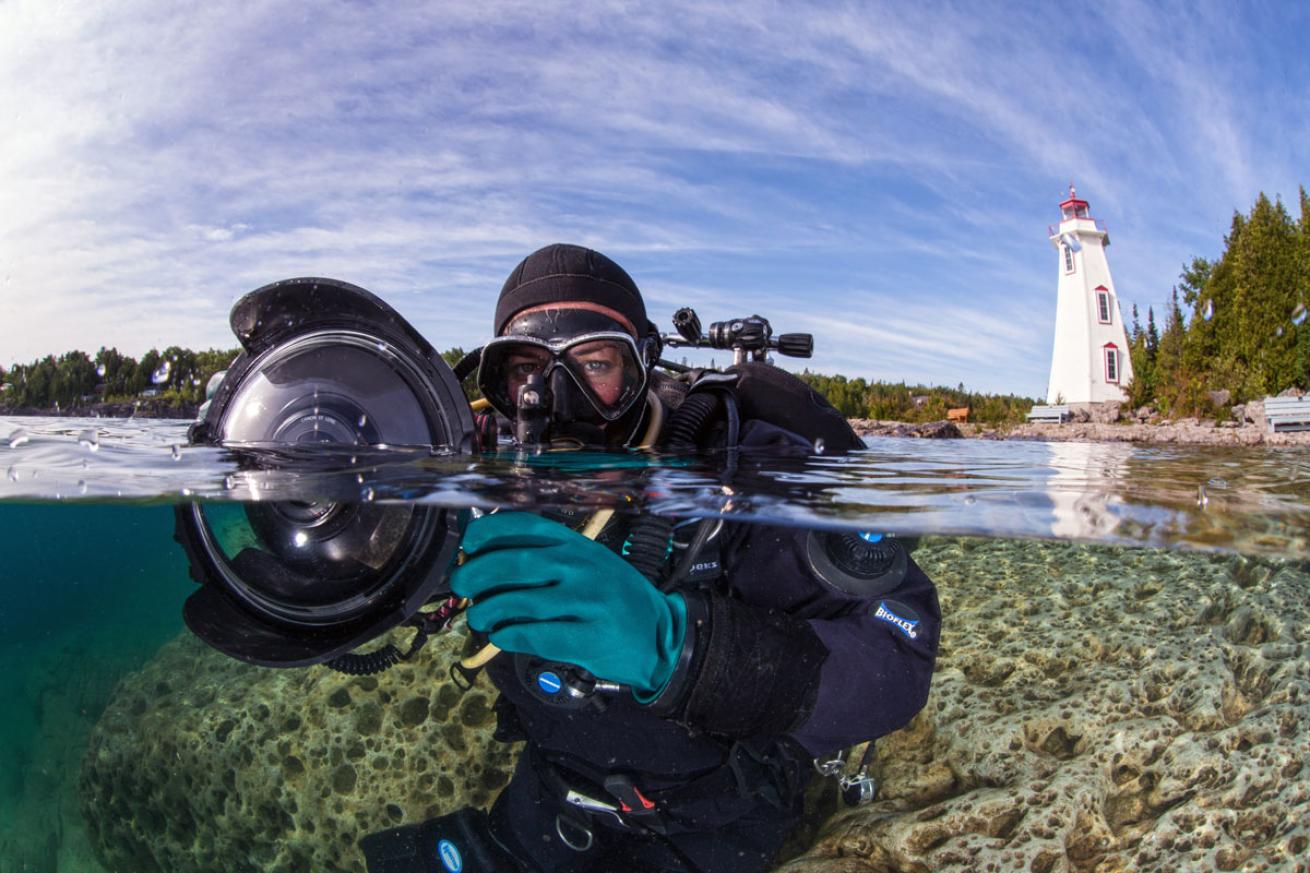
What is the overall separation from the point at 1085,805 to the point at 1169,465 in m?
3.35

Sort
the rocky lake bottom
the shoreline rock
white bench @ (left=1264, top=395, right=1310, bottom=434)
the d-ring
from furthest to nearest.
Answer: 1. white bench @ (left=1264, top=395, right=1310, bottom=434)
2. the shoreline rock
3. the rocky lake bottom
4. the d-ring

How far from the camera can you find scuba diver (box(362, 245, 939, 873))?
2076 millimetres

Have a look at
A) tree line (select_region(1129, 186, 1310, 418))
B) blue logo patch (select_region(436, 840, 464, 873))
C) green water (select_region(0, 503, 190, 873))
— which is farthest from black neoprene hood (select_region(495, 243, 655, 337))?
tree line (select_region(1129, 186, 1310, 418))

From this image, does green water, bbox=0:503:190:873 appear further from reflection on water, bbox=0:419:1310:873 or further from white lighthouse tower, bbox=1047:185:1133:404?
white lighthouse tower, bbox=1047:185:1133:404

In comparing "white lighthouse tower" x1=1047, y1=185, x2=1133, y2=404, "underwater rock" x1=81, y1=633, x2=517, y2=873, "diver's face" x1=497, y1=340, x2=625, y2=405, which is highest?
"white lighthouse tower" x1=1047, y1=185, x2=1133, y2=404

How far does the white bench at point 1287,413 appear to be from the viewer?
20656 millimetres

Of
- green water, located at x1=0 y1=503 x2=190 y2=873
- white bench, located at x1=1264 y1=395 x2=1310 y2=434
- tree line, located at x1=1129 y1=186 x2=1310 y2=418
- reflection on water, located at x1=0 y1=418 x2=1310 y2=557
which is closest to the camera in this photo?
reflection on water, located at x1=0 y1=418 x2=1310 y2=557

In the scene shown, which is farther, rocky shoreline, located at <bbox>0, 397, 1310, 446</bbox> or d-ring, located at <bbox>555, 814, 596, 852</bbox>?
rocky shoreline, located at <bbox>0, 397, 1310, 446</bbox>

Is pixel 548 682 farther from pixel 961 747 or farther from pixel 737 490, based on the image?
pixel 961 747

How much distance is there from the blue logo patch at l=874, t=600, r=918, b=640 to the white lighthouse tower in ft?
158

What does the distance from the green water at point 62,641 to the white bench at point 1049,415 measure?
3711 cm

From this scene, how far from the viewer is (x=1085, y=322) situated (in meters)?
45.8

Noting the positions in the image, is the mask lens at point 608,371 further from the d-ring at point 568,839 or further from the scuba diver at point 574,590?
the d-ring at point 568,839

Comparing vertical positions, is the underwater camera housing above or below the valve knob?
below
